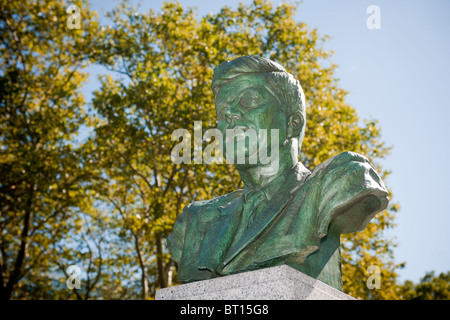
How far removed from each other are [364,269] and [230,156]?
10.8 m

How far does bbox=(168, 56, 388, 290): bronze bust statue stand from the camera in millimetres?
3418

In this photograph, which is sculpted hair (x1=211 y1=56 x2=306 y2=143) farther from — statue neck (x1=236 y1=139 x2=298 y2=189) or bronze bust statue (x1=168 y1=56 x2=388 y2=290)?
statue neck (x1=236 y1=139 x2=298 y2=189)

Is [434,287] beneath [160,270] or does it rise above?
above

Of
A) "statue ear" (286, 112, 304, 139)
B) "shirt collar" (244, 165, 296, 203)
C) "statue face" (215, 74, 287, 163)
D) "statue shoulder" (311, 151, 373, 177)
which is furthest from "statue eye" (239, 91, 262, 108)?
"statue shoulder" (311, 151, 373, 177)

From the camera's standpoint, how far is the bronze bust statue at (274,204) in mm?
3418

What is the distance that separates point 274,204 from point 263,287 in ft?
2.54

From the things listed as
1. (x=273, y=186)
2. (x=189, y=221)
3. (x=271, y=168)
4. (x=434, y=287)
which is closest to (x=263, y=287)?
(x=273, y=186)

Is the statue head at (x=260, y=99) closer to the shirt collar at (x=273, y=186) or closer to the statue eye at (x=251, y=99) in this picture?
the statue eye at (x=251, y=99)

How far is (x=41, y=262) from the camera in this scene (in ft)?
53.9

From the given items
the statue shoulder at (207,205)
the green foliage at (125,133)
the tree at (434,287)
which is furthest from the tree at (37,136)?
the tree at (434,287)

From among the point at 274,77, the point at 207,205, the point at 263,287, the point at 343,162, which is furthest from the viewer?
the point at 207,205

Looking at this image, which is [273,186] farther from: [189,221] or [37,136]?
[37,136]

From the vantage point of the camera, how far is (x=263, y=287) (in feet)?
10.1
